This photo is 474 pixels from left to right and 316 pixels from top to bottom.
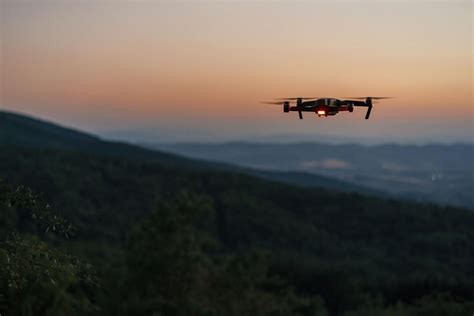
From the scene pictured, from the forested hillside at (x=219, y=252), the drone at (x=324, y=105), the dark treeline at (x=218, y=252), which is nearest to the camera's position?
the drone at (x=324, y=105)

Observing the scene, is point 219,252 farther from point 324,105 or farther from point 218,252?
point 324,105

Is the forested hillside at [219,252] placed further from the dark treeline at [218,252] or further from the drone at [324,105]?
the drone at [324,105]

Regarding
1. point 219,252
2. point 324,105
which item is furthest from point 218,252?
point 324,105

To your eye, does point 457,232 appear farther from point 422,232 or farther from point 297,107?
point 297,107

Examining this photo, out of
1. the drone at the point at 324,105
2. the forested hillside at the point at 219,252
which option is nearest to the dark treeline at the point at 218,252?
the forested hillside at the point at 219,252

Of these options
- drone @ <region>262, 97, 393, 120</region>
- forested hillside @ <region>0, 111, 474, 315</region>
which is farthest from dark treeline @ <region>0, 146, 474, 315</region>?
drone @ <region>262, 97, 393, 120</region>

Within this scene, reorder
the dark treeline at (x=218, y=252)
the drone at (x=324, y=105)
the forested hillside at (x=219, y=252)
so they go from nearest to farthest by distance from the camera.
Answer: the drone at (x=324, y=105) → the dark treeline at (x=218, y=252) → the forested hillside at (x=219, y=252)

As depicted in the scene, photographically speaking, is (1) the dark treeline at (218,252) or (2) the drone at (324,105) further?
(1) the dark treeline at (218,252)

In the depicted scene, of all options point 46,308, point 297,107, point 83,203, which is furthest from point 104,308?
point 83,203
